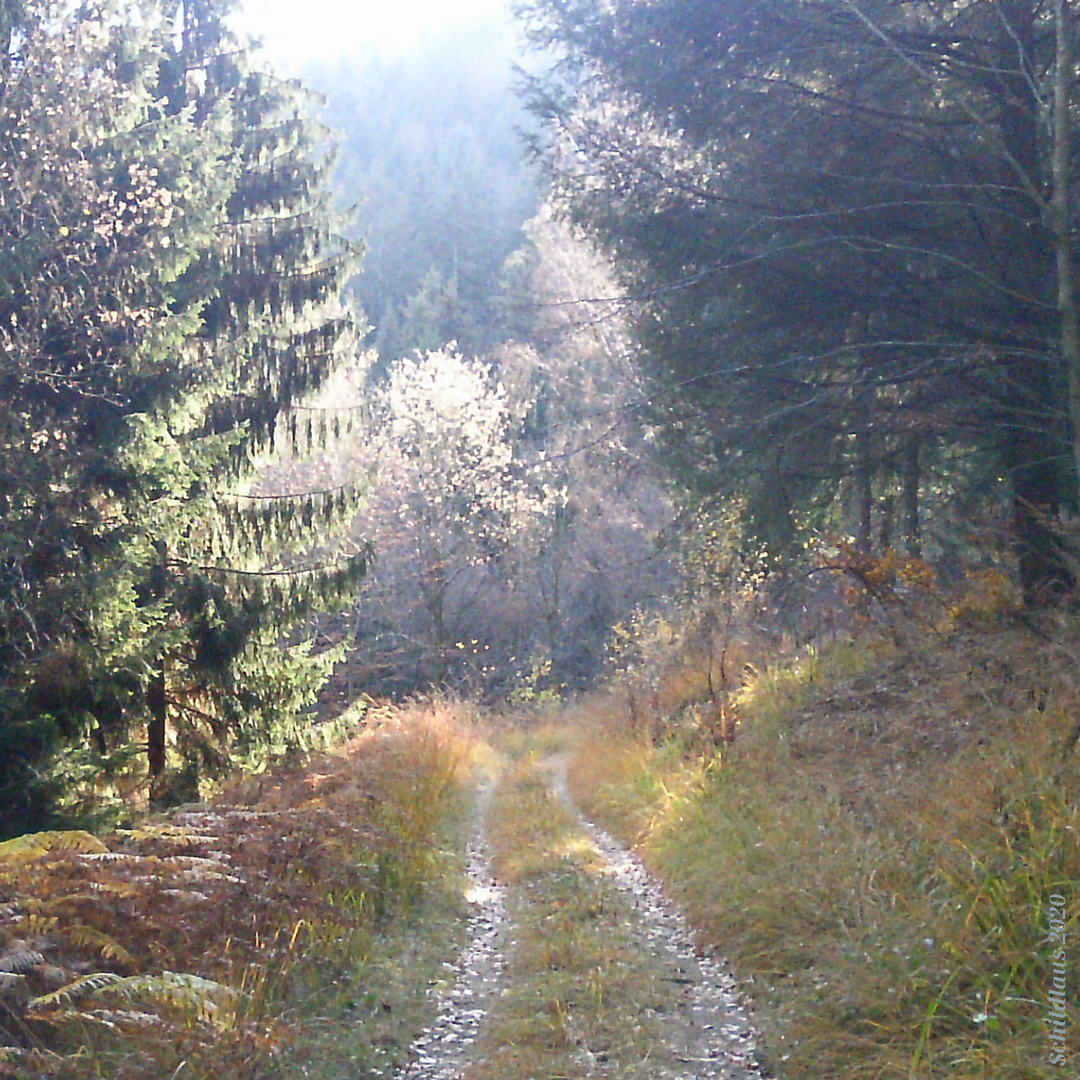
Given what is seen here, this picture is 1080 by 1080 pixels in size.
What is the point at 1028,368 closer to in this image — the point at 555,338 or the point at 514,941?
the point at 555,338

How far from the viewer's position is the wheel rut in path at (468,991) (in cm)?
504

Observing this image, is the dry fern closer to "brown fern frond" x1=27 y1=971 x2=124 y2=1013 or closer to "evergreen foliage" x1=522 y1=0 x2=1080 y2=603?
"brown fern frond" x1=27 y1=971 x2=124 y2=1013

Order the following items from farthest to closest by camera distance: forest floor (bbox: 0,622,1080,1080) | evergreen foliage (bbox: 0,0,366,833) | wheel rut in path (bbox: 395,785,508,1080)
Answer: evergreen foliage (bbox: 0,0,366,833), wheel rut in path (bbox: 395,785,508,1080), forest floor (bbox: 0,622,1080,1080)

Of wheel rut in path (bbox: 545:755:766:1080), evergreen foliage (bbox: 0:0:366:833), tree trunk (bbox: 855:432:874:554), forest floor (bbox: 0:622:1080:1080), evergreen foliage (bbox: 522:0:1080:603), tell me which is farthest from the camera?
tree trunk (bbox: 855:432:874:554)

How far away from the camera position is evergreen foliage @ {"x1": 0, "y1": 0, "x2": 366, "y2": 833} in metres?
7.61

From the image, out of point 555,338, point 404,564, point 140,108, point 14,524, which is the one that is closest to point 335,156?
point 140,108

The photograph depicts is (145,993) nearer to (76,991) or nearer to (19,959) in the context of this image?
(76,991)

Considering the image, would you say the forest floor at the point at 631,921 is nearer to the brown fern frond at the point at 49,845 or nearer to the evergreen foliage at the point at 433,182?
the brown fern frond at the point at 49,845

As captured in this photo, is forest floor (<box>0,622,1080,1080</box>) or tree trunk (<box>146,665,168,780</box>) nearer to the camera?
forest floor (<box>0,622,1080,1080</box>)

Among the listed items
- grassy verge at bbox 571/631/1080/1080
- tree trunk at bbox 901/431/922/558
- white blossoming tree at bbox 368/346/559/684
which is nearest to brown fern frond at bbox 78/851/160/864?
grassy verge at bbox 571/631/1080/1080

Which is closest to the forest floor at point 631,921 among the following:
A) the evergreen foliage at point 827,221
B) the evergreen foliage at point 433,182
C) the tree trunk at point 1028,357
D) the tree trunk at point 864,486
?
the tree trunk at point 1028,357

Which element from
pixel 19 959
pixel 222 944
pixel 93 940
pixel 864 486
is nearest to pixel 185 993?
pixel 19 959

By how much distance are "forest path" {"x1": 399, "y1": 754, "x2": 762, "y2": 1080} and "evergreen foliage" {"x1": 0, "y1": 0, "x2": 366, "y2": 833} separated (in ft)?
12.6

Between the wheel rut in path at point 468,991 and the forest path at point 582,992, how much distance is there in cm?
1
